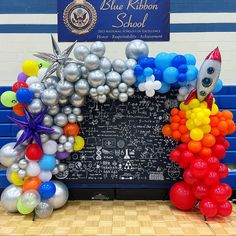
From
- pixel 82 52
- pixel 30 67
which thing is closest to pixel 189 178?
pixel 82 52

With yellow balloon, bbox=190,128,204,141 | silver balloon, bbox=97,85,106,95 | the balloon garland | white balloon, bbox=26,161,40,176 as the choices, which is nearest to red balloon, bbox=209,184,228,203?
the balloon garland

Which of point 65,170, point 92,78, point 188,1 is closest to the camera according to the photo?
point 92,78

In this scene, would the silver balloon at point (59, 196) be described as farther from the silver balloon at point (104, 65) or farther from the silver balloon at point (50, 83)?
the silver balloon at point (104, 65)

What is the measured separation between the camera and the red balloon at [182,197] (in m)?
3.26

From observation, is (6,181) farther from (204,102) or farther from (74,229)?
(204,102)

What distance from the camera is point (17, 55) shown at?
395cm

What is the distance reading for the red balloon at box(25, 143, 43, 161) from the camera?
3.13m

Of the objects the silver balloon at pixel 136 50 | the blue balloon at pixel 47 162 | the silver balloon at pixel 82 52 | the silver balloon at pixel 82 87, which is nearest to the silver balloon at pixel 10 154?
the blue balloon at pixel 47 162

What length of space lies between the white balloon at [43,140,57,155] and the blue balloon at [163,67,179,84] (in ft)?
4.37

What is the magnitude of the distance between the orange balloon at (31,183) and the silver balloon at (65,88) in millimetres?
927

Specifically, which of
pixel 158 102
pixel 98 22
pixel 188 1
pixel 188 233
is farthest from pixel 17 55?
pixel 188 233

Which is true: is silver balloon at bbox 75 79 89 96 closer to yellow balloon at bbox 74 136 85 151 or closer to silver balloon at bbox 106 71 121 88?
silver balloon at bbox 106 71 121 88

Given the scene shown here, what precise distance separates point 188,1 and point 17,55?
2275 millimetres

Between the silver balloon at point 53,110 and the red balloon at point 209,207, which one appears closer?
the red balloon at point 209,207
